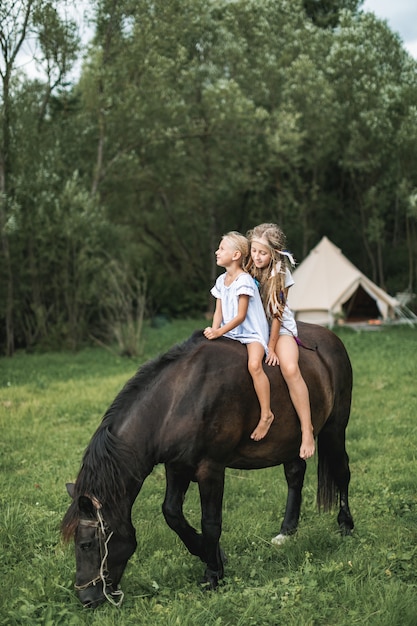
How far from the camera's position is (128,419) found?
3.84m

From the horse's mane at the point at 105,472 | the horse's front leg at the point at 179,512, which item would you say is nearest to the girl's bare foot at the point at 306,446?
the horse's front leg at the point at 179,512

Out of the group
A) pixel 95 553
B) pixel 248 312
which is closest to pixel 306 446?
pixel 248 312

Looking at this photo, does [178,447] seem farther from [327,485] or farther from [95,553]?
[327,485]

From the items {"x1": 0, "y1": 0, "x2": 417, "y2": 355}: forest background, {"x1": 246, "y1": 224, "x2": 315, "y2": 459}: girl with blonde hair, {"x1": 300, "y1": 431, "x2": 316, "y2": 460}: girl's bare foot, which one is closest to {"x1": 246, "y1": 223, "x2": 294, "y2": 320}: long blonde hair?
{"x1": 246, "y1": 224, "x2": 315, "y2": 459}: girl with blonde hair

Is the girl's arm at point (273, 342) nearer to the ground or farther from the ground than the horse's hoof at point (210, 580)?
farther from the ground

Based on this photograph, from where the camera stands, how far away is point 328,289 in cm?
2045

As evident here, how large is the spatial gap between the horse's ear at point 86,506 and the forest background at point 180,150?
35.5ft

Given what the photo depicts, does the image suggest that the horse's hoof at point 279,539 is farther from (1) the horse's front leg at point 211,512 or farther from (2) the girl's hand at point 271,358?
(2) the girl's hand at point 271,358

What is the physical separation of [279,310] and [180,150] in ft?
60.4

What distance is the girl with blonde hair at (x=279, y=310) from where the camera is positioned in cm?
420

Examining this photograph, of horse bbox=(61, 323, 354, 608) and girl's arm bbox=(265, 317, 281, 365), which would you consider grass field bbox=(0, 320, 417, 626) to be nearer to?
horse bbox=(61, 323, 354, 608)

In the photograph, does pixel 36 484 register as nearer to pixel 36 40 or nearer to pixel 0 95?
pixel 0 95

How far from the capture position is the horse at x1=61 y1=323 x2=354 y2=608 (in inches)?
139

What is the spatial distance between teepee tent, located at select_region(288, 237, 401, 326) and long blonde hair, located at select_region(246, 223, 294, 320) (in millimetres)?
16043
